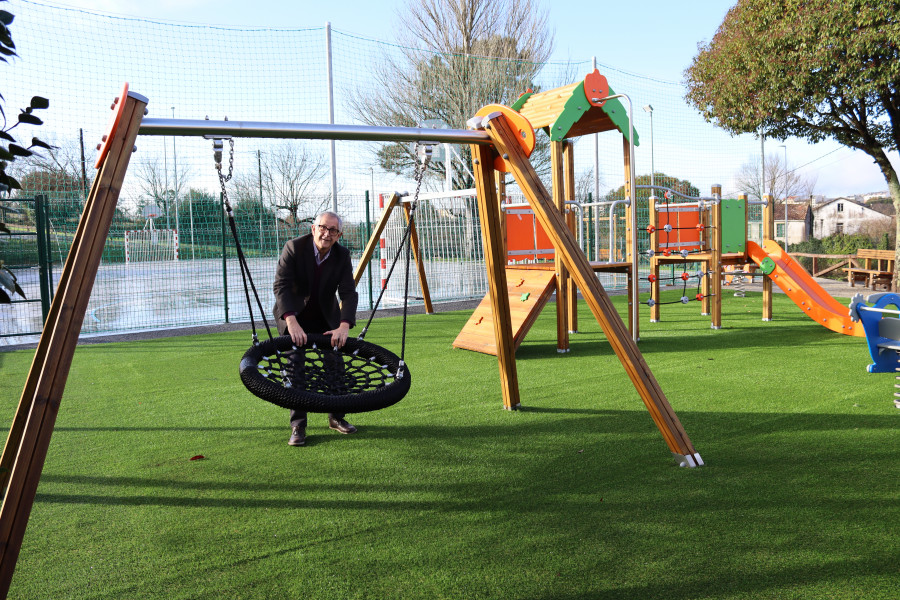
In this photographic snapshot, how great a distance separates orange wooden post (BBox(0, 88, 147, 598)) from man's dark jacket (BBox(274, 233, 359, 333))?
48.2 inches

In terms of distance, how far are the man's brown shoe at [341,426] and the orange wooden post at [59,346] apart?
1804mm

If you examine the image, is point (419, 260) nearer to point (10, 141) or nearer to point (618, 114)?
point (618, 114)

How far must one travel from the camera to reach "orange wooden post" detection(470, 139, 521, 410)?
4.04 metres

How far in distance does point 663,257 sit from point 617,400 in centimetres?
435

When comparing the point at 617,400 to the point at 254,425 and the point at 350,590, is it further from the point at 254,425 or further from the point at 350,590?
the point at 350,590

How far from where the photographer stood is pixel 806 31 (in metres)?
9.97

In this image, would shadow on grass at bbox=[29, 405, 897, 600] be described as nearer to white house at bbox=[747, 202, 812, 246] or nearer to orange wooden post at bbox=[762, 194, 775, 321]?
orange wooden post at bbox=[762, 194, 775, 321]

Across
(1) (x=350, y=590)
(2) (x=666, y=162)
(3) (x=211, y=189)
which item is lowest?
(1) (x=350, y=590)

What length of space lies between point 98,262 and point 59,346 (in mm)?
349

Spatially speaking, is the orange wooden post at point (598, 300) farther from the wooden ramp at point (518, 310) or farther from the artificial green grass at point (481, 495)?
the wooden ramp at point (518, 310)

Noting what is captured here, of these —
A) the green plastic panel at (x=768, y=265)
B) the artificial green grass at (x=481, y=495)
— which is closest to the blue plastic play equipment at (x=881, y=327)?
the artificial green grass at (x=481, y=495)

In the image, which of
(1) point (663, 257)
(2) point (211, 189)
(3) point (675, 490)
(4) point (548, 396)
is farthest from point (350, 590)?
(2) point (211, 189)

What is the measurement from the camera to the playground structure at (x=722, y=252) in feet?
25.9

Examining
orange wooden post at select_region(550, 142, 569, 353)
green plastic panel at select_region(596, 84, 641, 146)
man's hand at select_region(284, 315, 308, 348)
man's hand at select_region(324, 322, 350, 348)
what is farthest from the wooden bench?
man's hand at select_region(284, 315, 308, 348)
